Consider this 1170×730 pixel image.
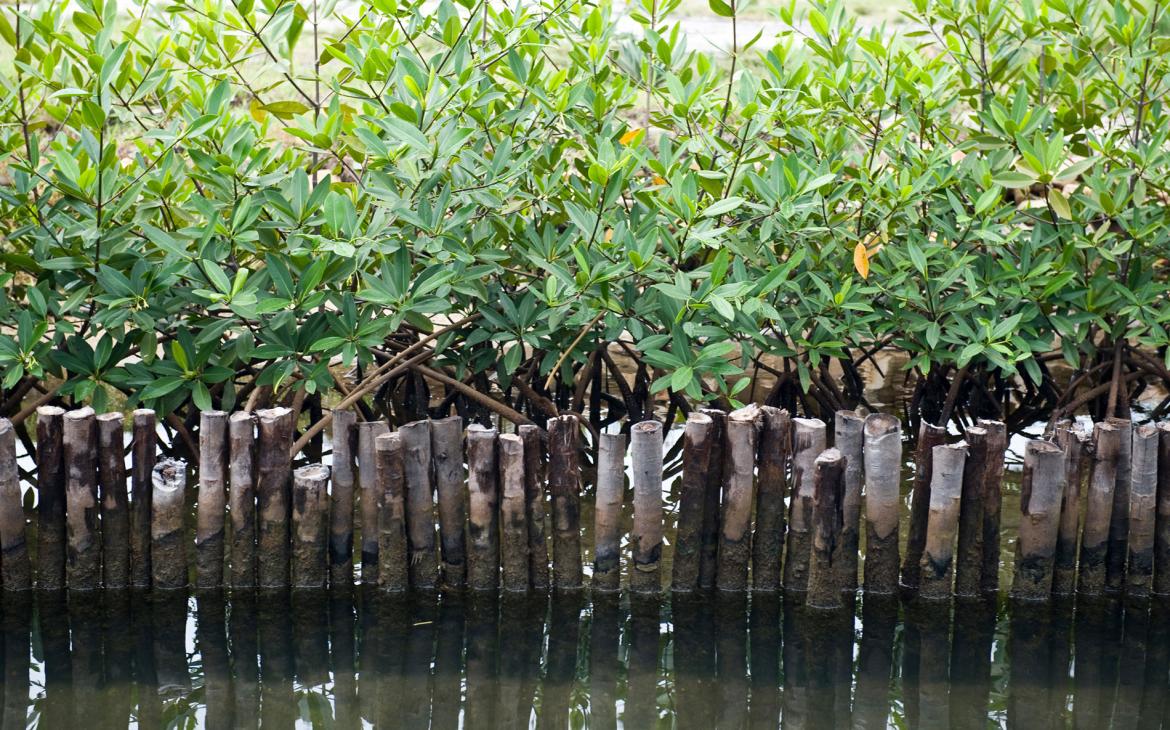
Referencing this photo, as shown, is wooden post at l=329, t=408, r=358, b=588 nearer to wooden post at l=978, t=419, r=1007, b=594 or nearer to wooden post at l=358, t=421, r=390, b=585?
wooden post at l=358, t=421, r=390, b=585

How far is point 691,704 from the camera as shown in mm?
4184

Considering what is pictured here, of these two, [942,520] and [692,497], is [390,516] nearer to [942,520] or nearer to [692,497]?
[692,497]

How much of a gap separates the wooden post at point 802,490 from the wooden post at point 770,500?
41mm

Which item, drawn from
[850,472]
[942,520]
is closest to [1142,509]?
[942,520]

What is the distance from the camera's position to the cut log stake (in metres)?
4.47

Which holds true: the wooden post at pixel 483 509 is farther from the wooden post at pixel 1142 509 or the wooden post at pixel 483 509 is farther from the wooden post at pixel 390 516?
the wooden post at pixel 1142 509

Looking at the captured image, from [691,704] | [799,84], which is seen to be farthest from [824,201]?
[691,704]

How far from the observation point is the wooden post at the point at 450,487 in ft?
15.1

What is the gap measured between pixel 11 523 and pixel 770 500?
287 cm

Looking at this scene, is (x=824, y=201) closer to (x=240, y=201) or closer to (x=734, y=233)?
(x=734, y=233)

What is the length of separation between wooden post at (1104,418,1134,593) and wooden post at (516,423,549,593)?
2.16m

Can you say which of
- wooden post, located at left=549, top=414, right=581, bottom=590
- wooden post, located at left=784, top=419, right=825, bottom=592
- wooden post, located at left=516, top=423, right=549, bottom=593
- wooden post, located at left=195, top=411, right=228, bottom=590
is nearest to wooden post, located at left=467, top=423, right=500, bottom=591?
wooden post, located at left=516, top=423, right=549, bottom=593

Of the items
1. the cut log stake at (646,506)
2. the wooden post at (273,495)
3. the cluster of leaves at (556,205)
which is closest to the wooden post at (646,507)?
the cut log stake at (646,506)

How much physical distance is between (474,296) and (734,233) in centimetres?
111
